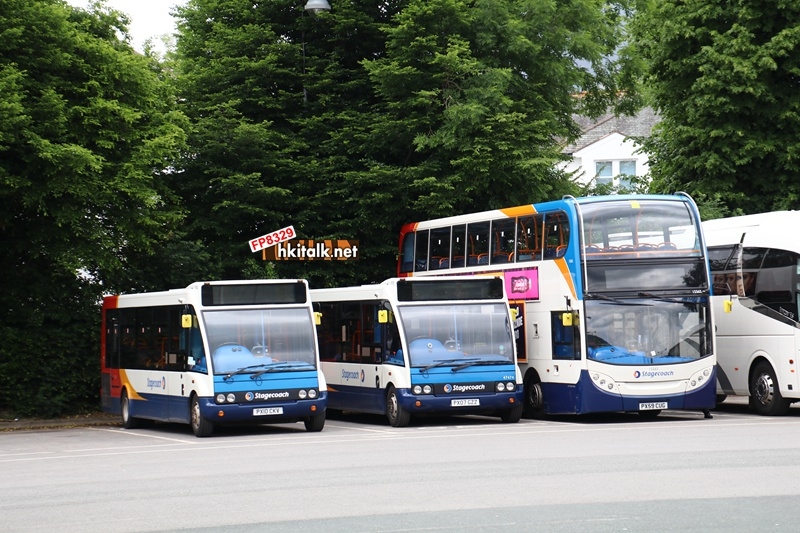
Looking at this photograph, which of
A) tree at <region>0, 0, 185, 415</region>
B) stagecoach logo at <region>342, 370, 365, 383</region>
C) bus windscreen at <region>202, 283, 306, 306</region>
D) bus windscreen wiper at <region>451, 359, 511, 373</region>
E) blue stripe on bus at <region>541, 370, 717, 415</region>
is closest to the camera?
bus windscreen at <region>202, 283, 306, 306</region>

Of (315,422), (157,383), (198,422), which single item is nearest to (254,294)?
(198,422)

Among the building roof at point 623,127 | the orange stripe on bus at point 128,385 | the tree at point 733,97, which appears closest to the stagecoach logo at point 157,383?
the orange stripe on bus at point 128,385

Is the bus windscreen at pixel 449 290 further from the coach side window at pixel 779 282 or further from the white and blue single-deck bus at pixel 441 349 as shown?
the coach side window at pixel 779 282

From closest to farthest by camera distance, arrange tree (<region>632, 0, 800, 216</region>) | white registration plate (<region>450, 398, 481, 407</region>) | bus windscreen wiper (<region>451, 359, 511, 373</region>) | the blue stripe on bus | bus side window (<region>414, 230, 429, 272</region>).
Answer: white registration plate (<region>450, 398, 481, 407</region>) < the blue stripe on bus < bus windscreen wiper (<region>451, 359, 511, 373</region>) < bus side window (<region>414, 230, 429, 272</region>) < tree (<region>632, 0, 800, 216</region>)

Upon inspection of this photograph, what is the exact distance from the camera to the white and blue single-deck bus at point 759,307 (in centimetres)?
2683

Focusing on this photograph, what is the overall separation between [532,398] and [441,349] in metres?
2.96

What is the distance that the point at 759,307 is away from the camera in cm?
2778

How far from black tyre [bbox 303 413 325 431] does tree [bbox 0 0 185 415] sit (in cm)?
686

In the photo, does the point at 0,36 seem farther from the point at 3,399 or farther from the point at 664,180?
the point at 664,180

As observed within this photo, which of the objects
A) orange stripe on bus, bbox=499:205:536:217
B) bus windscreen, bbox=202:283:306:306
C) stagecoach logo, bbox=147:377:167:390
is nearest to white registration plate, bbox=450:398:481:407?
bus windscreen, bbox=202:283:306:306

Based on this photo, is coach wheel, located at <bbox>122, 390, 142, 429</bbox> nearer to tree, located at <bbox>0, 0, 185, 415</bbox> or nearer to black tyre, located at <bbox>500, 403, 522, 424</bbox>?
tree, located at <bbox>0, 0, 185, 415</bbox>

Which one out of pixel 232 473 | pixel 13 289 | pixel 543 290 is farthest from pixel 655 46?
pixel 232 473

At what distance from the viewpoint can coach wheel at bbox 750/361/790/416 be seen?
27.1 m

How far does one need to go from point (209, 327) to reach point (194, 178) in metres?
11.4
